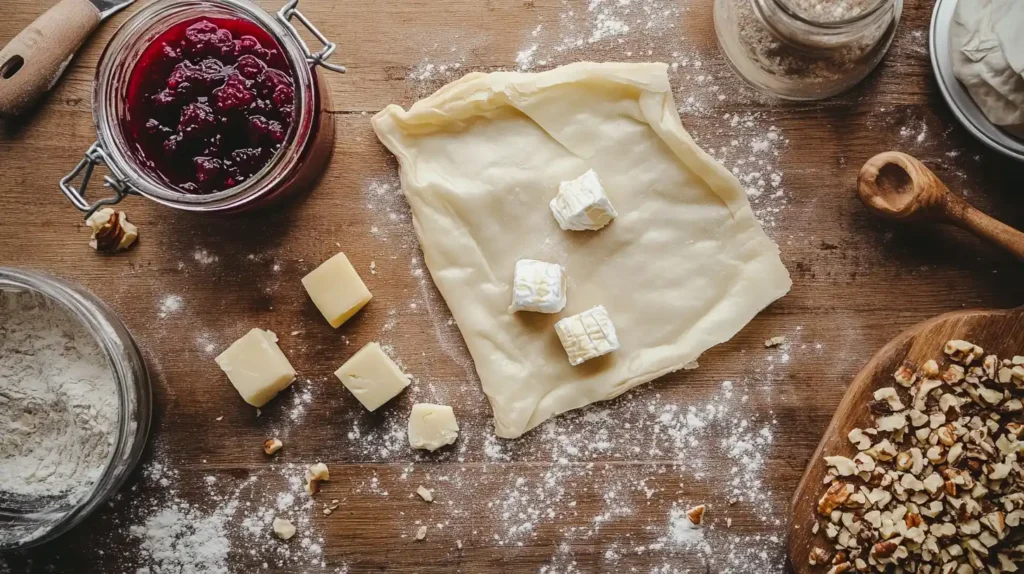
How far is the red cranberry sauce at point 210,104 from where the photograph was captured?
1310 mm

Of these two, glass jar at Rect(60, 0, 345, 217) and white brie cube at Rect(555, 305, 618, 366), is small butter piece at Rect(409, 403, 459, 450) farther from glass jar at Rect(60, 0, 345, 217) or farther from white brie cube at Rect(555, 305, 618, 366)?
glass jar at Rect(60, 0, 345, 217)

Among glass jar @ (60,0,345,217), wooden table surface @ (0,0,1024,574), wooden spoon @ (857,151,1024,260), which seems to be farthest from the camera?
wooden table surface @ (0,0,1024,574)

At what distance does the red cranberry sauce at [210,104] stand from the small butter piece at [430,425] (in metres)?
0.61

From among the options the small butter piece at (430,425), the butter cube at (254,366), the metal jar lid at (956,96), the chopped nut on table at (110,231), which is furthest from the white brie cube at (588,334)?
the chopped nut on table at (110,231)

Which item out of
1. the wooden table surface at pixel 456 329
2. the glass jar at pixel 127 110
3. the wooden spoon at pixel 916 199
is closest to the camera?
the glass jar at pixel 127 110

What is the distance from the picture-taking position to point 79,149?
1531 mm

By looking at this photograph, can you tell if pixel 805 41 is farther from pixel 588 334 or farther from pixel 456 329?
pixel 456 329

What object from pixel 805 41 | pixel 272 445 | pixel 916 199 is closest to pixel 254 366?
pixel 272 445

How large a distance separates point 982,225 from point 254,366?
1.59 metres

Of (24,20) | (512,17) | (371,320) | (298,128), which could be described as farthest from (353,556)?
(24,20)

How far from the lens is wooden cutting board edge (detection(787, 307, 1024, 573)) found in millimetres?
1479

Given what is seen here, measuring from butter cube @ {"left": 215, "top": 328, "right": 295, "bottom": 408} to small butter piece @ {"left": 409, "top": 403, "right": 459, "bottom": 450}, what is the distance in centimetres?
30

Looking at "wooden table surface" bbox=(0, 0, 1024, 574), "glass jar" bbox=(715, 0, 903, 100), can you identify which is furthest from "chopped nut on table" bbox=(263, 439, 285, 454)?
"glass jar" bbox=(715, 0, 903, 100)

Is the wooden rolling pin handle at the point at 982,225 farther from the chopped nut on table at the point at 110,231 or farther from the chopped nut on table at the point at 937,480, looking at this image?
the chopped nut on table at the point at 110,231
